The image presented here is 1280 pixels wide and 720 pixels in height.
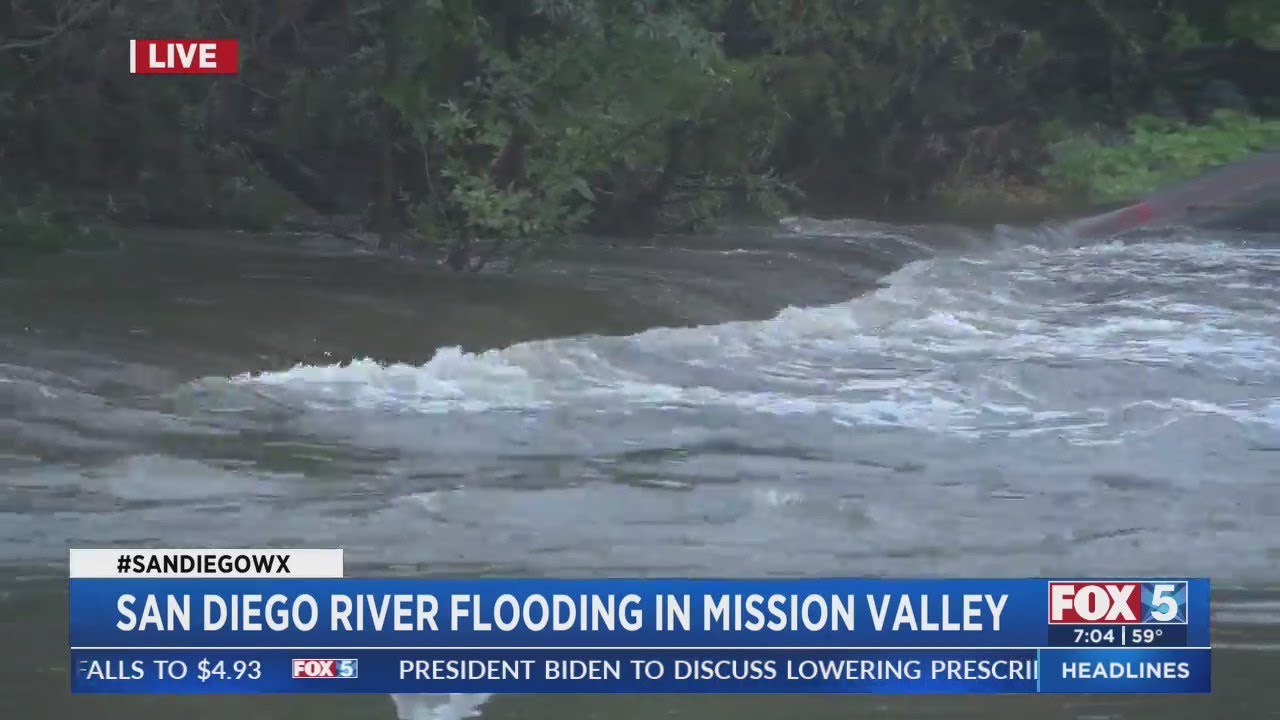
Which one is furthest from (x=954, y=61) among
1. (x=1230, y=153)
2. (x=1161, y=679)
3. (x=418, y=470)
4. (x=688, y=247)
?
(x=1161, y=679)

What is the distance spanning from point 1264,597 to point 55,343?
4382mm

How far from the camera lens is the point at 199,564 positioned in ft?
12.5

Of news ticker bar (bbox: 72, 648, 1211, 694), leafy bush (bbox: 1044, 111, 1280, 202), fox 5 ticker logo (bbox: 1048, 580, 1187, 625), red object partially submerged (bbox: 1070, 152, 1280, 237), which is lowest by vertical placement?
news ticker bar (bbox: 72, 648, 1211, 694)

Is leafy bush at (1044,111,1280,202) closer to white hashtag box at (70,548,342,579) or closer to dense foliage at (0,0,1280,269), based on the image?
dense foliage at (0,0,1280,269)

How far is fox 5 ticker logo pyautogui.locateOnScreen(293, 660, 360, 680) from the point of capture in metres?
3.54

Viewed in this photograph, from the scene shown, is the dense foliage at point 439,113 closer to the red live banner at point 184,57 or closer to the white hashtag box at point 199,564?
the red live banner at point 184,57

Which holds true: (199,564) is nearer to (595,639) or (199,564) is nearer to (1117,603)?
(595,639)

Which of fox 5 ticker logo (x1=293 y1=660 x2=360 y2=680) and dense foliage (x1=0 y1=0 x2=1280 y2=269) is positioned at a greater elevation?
dense foliage (x1=0 y1=0 x2=1280 y2=269)

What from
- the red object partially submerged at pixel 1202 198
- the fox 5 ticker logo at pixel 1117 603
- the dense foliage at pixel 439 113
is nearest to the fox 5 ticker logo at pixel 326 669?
the fox 5 ticker logo at pixel 1117 603

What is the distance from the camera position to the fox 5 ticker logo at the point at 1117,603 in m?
3.74

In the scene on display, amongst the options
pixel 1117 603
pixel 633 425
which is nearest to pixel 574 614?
pixel 1117 603

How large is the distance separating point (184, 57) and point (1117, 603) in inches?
233

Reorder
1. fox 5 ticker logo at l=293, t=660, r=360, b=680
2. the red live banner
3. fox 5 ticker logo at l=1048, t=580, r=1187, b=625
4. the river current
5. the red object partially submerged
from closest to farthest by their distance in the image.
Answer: fox 5 ticker logo at l=293, t=660, r=360, b=680 → fox 5 ticker logo at l=1048, t=580, r=1187, b=625 → the river current → the red live banner → the red object partially submerged

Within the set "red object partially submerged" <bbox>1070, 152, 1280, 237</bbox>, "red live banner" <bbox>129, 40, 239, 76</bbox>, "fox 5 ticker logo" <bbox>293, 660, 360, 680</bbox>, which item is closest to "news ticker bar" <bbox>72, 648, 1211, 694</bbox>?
"fox 5 ticker logo" <bbox>293, 660, 360, 680</bbox>
